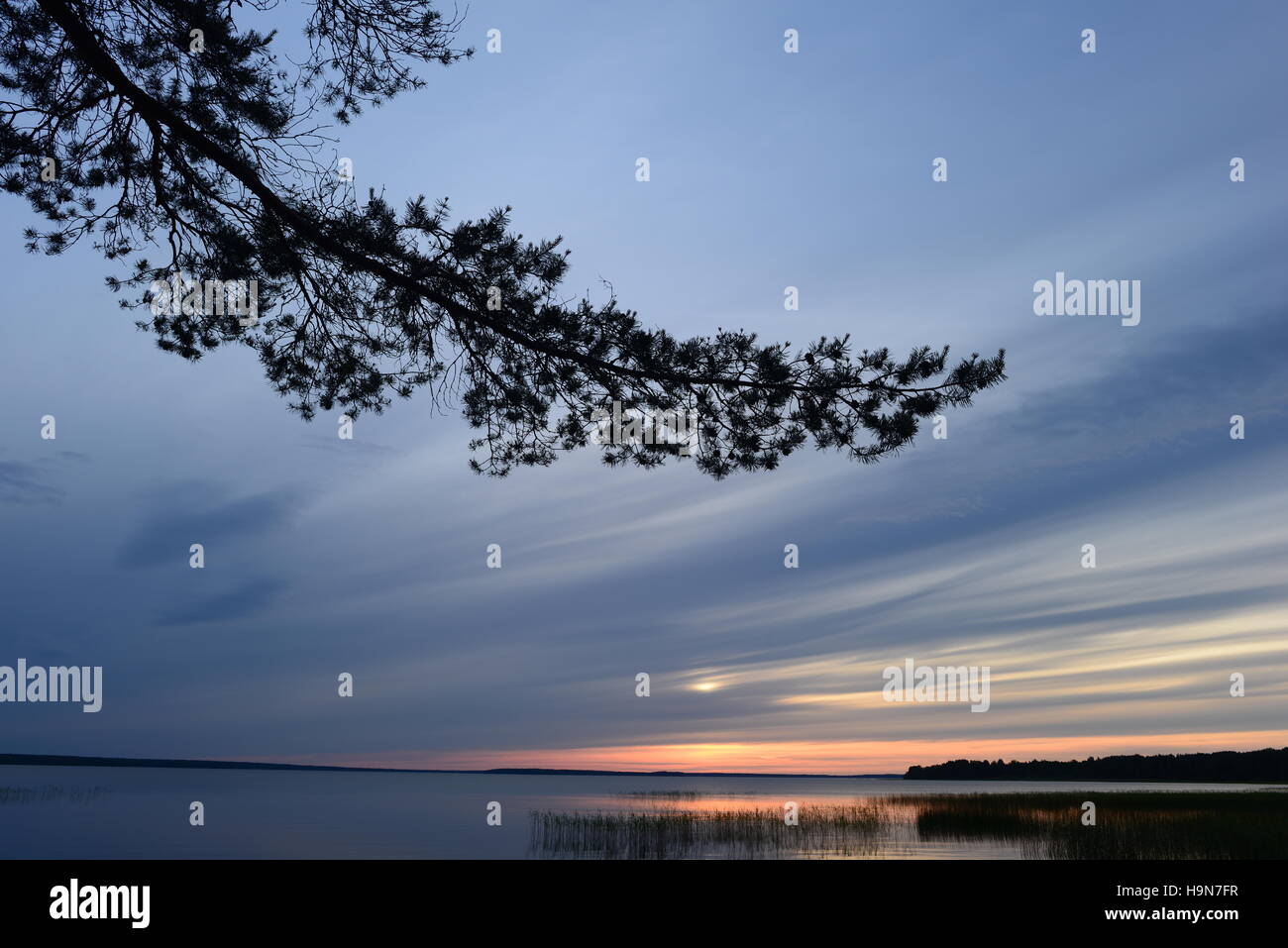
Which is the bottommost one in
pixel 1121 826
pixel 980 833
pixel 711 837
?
pixel 980 833

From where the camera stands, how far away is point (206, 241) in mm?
10188

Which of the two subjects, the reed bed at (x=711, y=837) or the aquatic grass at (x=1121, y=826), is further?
the reed bed at (x=711, y=837)

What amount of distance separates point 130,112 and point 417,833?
3639 cm

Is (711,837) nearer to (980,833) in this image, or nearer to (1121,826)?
(980,833)

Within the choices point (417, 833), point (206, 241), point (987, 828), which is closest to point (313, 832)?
point (417, 833)

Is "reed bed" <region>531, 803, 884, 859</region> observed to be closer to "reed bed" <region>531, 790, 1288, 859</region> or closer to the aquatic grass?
"reed bed" <region>531, 790, 1288, 859</region>

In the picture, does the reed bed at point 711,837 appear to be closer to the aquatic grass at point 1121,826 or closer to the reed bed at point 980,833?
the reed bed at point 980,833

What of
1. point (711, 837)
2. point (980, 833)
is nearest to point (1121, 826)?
point (980, 833)

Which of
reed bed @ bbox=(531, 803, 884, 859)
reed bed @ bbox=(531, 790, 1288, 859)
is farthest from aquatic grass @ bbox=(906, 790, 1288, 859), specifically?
reed bed @ bbox=(531, 803, 884, 859)

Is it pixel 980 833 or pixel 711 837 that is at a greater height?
pixel 711 837

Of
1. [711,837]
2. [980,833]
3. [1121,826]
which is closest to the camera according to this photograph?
[1121,826]

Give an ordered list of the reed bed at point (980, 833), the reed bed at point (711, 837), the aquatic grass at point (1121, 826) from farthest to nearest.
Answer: the reed bed at point (711, 837)
the reed bed at point (980, 833)
the aquatic grass at point (1121, 826)

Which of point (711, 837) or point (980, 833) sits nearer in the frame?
point (711, 837)

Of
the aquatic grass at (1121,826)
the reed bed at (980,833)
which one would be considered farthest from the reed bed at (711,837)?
the aquatic grass at (1121,826)
